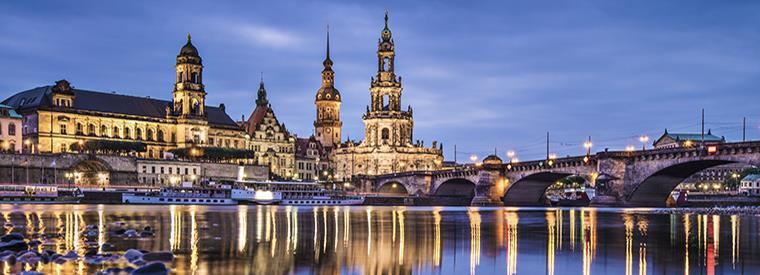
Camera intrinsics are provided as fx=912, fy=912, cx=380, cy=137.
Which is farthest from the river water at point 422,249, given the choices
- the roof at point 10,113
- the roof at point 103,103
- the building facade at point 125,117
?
the roof at point 103,103

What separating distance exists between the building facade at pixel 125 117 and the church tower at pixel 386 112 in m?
28.9

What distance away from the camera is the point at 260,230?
157 ft

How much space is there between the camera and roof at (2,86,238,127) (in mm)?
145000

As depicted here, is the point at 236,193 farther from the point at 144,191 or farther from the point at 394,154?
the point at 394,154

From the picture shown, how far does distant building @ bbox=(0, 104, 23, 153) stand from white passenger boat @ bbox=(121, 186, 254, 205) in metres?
24.1

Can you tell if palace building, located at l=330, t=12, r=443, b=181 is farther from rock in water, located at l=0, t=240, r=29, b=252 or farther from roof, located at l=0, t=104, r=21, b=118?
rock in water, located at l=0, t=240, r=29, b=252

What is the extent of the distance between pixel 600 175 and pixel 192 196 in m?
52.0

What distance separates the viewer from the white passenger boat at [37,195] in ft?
350

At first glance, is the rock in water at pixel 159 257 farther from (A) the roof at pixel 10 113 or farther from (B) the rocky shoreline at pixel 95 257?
(A) the roof at pixel 10 113

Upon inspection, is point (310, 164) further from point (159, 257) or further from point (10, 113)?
point (159, 257)

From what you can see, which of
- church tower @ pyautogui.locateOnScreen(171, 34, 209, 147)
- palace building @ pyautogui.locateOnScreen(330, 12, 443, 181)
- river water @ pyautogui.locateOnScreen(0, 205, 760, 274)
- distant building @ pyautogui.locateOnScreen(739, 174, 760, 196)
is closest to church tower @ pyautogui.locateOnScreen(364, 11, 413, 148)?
palace building @ pyautogui.locateOnScreen(330, 12, 443, 181)

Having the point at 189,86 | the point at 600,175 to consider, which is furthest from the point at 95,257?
the point at 189,86

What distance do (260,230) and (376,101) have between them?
141 meters

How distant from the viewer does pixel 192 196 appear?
11944 centimetres
